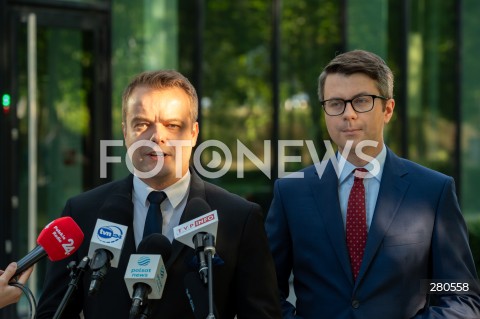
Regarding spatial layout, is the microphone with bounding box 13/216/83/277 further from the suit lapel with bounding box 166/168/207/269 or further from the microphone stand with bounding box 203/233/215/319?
the microphone stand with bounding box 203/233/215/319

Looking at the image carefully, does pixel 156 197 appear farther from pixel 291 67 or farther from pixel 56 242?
pixel 291 67

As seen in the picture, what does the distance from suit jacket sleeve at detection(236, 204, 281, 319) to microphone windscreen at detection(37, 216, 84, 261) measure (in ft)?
1.91

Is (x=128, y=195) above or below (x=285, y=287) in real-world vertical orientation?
above

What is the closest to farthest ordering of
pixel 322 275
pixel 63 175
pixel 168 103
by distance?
pixel 168 103
pixel 322 275
pixel 63 175

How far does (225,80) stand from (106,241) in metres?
7.26

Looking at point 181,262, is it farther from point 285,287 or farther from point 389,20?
point 389,20

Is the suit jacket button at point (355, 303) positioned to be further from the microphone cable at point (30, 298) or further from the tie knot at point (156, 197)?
the microphone cable at point (30, 298)

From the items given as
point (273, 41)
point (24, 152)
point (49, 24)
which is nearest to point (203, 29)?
point (273, 41)

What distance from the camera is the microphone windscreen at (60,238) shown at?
2.82 metres

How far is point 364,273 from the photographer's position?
3.29 m

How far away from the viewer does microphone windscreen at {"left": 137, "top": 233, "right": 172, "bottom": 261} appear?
2785mm

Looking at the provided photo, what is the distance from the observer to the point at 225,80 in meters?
9.95

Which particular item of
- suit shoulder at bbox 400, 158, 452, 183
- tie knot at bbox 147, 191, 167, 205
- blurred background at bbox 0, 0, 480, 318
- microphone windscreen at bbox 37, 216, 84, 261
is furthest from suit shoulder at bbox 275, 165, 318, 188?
blurred background at bbox 0, 0, 480, 318

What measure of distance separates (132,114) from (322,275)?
3.09 feet
